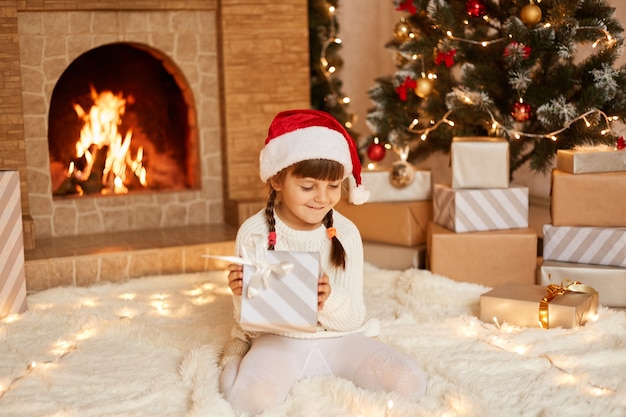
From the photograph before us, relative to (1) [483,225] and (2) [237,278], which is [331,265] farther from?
(1) [483,225]

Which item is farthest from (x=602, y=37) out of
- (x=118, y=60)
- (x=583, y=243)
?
(x=118, y=60)

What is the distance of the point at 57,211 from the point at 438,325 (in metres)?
1.80

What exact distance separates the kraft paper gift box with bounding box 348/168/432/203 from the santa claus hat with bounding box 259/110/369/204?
1.12 meters

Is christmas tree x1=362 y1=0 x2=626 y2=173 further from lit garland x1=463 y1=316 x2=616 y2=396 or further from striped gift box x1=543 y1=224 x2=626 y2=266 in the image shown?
lit garland x1=463 y1=316 x2=616 y2=396

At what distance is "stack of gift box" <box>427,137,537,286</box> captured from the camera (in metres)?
2.70

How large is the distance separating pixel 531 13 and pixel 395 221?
89cm

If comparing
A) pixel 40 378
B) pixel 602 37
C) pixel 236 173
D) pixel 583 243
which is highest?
pixel 602 37

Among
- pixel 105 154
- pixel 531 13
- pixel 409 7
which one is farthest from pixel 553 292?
pixel 105 154

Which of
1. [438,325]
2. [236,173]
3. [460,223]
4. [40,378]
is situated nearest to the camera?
[40,378]

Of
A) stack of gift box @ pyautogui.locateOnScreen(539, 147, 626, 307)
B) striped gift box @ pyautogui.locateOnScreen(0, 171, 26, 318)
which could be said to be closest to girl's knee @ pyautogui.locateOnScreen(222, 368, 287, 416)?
striped gift box @ pyautogui.locateOnScreen(0, 171, 26, 318)

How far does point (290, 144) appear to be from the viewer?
1831 millimetres

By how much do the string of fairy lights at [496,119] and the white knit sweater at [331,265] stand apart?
1165 millimetres

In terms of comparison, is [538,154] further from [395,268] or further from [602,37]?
[395,268]

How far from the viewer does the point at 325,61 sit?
12.1 ft
